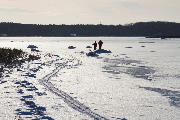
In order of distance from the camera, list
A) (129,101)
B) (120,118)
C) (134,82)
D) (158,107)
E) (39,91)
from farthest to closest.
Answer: (134,82) → (39,91) → (129,101) → (158,107) → (120,118)

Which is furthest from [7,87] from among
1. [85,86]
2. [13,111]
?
[13,111]

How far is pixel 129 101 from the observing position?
10703mm

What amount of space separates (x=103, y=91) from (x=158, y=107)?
10.1ft

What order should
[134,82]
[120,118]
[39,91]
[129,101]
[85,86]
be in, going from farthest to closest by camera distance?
[134,82] → [85,86] → [39,91] → [129,101] → [120,118]

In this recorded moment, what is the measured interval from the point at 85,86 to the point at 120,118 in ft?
17.9

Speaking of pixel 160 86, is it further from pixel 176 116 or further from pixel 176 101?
pixel 176 116

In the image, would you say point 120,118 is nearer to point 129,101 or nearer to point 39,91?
point 129,101

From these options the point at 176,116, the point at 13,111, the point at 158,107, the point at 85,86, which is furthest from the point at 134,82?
the point at 13,111

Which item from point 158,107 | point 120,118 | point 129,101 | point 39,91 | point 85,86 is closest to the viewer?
point 120,118

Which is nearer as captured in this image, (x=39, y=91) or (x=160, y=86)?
(x=39, y=91)

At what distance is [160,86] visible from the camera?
14227 millimetres

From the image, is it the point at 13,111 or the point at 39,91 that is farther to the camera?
the point at 39,91

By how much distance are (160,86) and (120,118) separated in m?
→ 6.11

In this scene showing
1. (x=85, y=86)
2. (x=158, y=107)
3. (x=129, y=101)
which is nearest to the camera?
(x=158, y=107)
